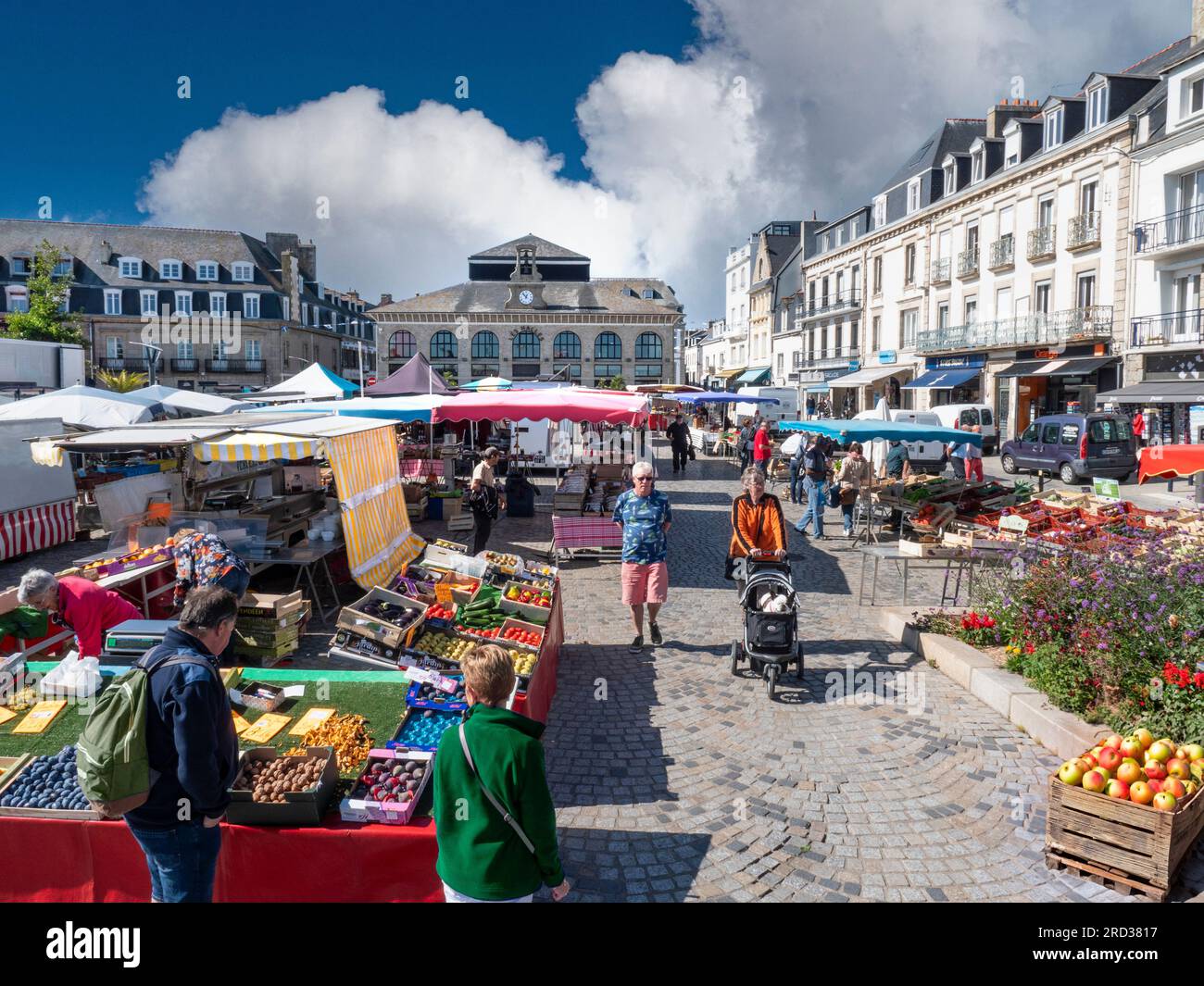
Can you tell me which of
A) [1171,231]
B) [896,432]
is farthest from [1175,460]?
[1171,231]

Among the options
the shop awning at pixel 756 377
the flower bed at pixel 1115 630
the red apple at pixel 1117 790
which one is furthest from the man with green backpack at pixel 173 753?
the shop awning at pixel 756 377

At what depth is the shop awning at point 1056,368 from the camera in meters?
27.1

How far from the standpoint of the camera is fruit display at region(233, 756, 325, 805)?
4070 mm

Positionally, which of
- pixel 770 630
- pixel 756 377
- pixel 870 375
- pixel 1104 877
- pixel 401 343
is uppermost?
pixel 401 343

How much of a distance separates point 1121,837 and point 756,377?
57.5 m

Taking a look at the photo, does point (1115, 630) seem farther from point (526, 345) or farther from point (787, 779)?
point (526, 345)

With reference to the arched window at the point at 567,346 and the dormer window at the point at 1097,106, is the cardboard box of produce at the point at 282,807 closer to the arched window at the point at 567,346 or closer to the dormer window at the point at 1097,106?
the dormer window at the point at 1097,106

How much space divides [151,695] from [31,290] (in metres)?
36.8

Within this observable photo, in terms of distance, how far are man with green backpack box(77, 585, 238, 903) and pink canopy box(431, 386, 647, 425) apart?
9.84m

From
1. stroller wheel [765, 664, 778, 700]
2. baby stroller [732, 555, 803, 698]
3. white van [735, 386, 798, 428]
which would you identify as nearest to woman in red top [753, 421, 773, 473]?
white van [735, 386, 798, 428]

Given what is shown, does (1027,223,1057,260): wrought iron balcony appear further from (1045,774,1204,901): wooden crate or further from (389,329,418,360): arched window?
(389,329,418,360): arched window

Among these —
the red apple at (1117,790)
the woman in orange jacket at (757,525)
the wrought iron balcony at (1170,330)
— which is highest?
the wrought iron balcony at (1170,330)

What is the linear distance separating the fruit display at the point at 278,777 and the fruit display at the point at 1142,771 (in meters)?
4.19

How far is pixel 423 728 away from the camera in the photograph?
5.04 metres
